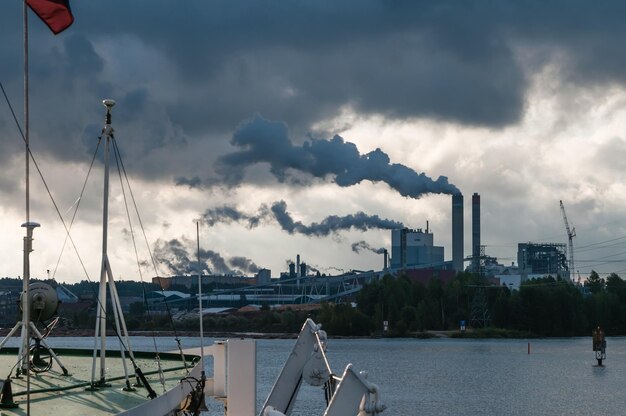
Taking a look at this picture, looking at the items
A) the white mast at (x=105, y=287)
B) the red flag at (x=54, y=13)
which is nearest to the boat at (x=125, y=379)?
the white mast at (x=105, y=287)

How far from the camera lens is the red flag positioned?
19.5 meters

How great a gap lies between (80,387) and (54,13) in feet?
37.8

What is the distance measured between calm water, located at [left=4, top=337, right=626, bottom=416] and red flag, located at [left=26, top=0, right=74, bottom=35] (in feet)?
184

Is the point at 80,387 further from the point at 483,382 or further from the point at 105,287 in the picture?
the point at 483,382

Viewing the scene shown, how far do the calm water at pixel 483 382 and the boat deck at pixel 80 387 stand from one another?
37.1 m

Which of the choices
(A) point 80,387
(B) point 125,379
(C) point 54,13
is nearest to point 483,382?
(B) point 125,379

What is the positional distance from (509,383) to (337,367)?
80.4 ft

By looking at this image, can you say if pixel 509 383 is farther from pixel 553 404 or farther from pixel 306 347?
pixel 306 347

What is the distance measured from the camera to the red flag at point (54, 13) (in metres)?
19.5

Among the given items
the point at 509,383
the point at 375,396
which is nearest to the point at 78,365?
the point at 375,396

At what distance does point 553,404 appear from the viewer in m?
91.6

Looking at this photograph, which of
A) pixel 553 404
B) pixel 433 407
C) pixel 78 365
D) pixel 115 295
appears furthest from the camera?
pixel 553 404

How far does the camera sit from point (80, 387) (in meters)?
28.2

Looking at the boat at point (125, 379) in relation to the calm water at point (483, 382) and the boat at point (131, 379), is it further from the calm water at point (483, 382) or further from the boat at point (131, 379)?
the calm water at point (483, 382)
